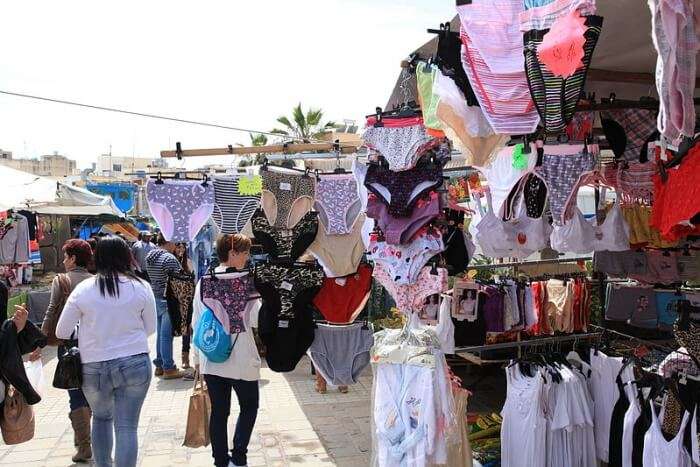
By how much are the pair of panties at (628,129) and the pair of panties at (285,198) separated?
1.98 meters

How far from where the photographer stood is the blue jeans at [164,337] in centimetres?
676

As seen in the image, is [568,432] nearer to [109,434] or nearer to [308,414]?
[308,414]

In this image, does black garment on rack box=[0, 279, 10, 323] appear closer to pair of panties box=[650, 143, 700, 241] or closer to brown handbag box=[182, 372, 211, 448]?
brown handbag box=[182, 372, 211, 448]

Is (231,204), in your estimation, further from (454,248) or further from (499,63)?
(499,63)

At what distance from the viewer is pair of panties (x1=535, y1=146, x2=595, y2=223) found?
120 inches

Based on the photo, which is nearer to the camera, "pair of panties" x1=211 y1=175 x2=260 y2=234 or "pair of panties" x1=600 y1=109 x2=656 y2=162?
"pair of panties" x1=600 y1=109 x2=656 y2=162

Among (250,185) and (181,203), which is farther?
(181,203)

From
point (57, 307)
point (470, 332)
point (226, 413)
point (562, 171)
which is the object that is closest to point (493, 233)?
point (562, 171)

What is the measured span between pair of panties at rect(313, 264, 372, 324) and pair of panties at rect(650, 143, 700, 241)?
197cm

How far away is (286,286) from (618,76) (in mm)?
2420

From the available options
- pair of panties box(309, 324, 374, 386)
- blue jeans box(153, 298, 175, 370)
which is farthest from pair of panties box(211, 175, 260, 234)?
blue jeans box(153, 298, 175, 370)

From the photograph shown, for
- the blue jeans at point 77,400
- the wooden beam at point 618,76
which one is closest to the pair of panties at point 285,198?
the wooden beam at point 618,76

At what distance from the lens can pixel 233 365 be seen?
3.85 meters

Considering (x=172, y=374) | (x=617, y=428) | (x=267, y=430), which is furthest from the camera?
(x=172, y=374)
